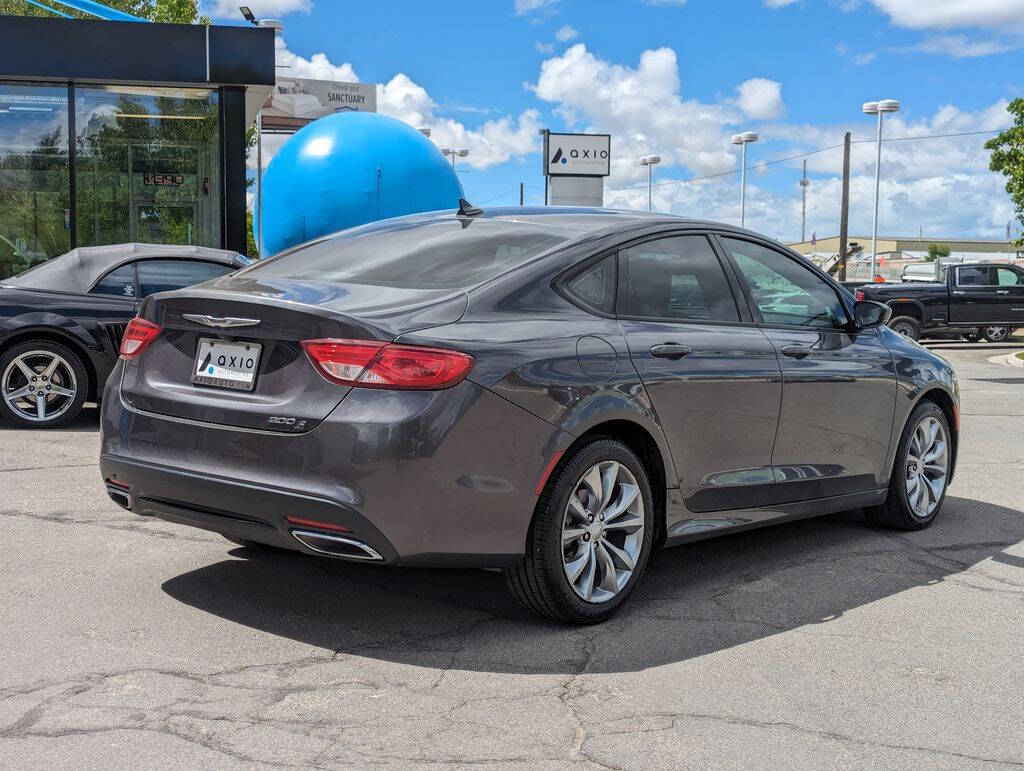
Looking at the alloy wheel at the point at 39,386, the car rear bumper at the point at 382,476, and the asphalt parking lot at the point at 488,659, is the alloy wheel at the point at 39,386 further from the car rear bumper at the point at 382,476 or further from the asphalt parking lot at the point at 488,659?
the car rear bumper at the point at 382,476

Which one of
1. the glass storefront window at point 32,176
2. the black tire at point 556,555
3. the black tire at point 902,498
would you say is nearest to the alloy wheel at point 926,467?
the black tire at point 902,498

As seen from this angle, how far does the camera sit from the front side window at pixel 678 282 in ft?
15.9

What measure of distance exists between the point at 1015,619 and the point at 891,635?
0.66 metres

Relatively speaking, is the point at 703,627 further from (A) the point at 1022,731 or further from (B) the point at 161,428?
(B) the point at 161,428

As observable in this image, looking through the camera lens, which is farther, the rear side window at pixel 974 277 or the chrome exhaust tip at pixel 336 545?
the rear side window at pixel 974 277

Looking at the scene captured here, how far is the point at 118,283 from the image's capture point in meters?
9.53

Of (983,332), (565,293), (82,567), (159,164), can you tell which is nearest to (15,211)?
(159,164)

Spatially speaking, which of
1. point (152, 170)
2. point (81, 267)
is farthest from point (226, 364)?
point (152, 170)

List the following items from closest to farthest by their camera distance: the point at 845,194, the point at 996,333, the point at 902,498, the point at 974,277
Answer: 1. the point at 902,498
2. the point at 974,277
3. the point at 996,333
4. the point at 845,194

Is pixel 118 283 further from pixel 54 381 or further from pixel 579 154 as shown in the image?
pixel 579 154

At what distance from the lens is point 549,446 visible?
415 cm

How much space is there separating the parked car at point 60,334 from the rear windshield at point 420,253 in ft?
15.3

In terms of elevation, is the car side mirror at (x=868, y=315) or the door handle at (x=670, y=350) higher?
the car side mirror at (x=868, y=315)

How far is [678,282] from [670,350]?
42cm
